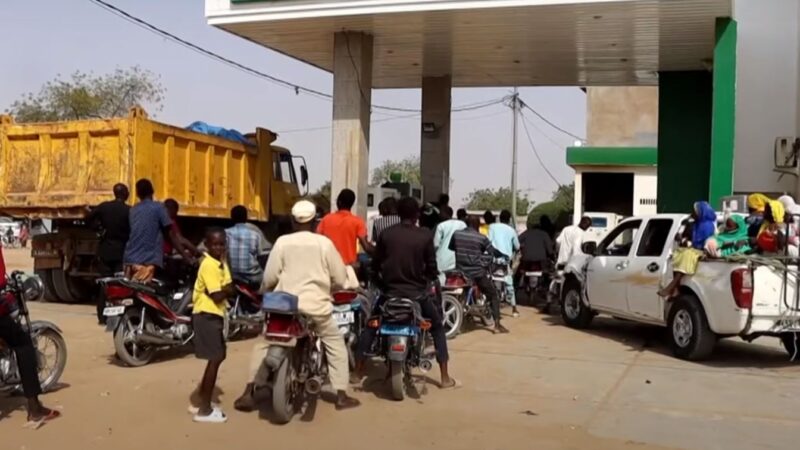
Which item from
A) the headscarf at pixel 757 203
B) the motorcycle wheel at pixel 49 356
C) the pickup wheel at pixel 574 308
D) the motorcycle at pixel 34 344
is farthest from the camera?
the pickup wheel at pixel 574 308

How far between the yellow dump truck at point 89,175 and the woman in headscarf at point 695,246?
25.7 feet

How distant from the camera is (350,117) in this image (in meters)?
16.4

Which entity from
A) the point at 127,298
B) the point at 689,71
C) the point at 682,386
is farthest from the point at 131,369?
the point at 689,71

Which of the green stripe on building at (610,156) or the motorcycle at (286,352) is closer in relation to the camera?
the motorcycle at (286,352)

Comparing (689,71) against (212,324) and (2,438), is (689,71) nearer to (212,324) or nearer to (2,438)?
(212,324)

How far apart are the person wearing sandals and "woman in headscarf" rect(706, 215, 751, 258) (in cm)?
698

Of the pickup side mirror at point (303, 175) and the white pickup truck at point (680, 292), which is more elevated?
the pickup side mirror at point (303, 175)

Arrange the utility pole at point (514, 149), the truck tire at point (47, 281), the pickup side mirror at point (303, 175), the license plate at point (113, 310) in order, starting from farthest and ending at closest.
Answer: the utility pole at point (514, 149), the pickup side mirror at point (303, 175), the truck tire at point (47, 281), the license plate at point (113, 310)

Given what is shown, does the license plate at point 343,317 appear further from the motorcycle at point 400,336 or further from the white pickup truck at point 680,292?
the white pickup truck at point 680,292

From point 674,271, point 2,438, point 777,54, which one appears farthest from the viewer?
point 777,54

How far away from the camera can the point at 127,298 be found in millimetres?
8750

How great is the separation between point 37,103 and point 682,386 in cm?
4395

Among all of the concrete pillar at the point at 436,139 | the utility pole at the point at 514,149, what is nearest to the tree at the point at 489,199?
the utility pole at the point at 514,149

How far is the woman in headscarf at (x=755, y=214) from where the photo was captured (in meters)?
9.92
